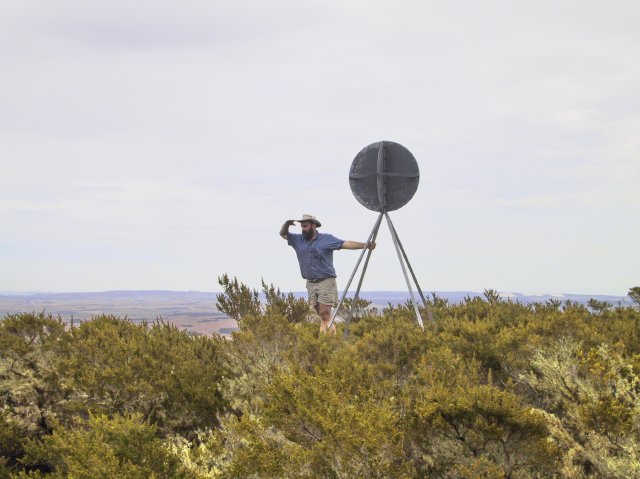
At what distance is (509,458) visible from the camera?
4305 mm

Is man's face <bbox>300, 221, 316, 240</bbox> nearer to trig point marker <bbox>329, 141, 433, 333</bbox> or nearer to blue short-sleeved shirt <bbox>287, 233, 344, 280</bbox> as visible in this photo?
blue short-sleeved shirt <bbox>287, 233, 344, 280</bbox>

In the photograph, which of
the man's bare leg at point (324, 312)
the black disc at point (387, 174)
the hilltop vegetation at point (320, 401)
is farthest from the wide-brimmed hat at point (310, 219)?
the hilltop vegetation at point (320, 401)

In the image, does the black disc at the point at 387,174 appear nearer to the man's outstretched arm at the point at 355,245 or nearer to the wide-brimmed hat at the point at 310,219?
the man's outstretched arm at the point at 355,245

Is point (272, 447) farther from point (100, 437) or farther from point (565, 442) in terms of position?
point (565, 442)

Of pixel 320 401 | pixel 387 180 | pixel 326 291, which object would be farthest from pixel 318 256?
pixel 320 401

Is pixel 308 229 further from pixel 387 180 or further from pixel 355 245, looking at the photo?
pixel 387 180

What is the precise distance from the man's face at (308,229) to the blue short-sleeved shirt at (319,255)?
10cm

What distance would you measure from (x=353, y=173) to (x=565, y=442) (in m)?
5.76

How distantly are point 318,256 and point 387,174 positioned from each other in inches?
69.1

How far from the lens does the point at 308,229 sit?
960cm

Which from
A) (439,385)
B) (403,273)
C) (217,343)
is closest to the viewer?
(439,385)

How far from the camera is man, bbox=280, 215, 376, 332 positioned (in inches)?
375

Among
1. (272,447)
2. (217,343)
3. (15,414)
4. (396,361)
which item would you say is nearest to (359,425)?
(272,447)

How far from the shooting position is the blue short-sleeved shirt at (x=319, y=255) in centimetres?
950
